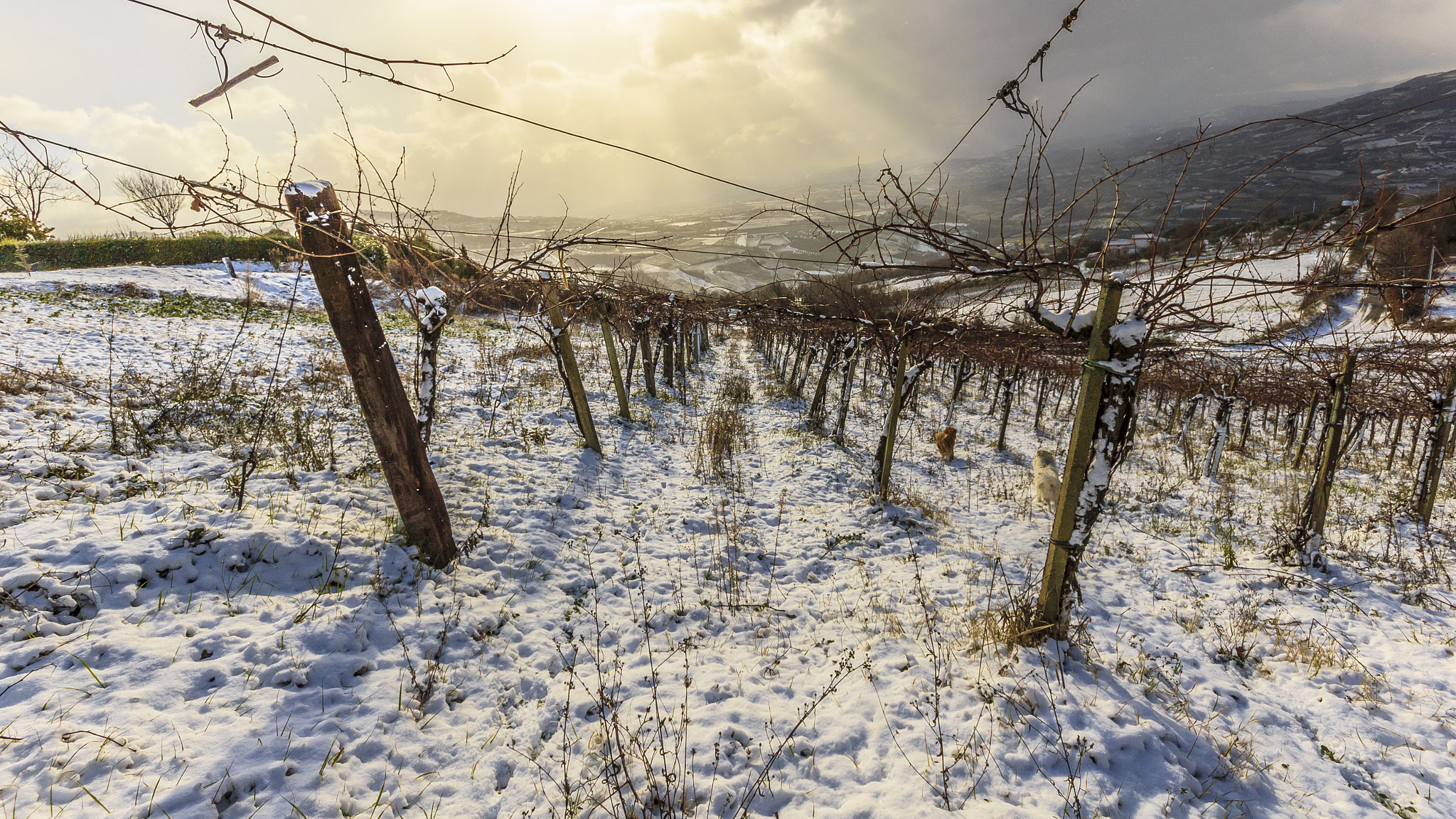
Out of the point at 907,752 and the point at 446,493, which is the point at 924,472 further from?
the point at 446,493

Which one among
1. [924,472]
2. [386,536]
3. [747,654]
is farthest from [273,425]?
[924,472]

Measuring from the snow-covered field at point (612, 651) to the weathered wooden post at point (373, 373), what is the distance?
42 centimetres

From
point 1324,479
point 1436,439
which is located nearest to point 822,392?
point 1324,479

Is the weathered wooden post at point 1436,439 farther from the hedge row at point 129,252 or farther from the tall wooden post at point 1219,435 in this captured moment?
the hedge row at point 129,252

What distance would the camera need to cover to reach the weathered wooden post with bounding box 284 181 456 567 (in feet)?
13.4

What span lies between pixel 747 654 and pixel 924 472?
8.53 metres

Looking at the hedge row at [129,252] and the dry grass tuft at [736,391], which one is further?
the hedge row at [129,252]

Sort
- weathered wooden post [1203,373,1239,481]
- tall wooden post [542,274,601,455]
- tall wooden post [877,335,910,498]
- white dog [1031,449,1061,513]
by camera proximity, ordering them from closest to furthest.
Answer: tall wooden post [877,335,910,498] < tall wooden post [542,274,601,455] < white dog [1031,449,1061,513] < weathered wooden post [1203,373,1239,481]

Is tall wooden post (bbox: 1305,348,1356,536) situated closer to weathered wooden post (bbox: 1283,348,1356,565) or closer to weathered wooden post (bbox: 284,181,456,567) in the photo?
weathered wooden post (bbox: 1283,348,1356,565)

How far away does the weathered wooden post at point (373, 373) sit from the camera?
408 cm

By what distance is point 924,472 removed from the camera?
1187 cm

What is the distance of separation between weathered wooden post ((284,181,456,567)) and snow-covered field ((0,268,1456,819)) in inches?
16.4

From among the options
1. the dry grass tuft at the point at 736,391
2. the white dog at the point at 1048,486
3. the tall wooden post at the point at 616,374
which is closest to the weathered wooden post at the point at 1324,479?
the white dog at the point at 1048,486

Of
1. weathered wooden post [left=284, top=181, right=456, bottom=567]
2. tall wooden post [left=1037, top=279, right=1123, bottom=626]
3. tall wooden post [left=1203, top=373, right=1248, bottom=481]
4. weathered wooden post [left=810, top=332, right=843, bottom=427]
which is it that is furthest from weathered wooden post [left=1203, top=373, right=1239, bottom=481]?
weathered wooden post [left=284, top=181, right=456, bottom=567]
